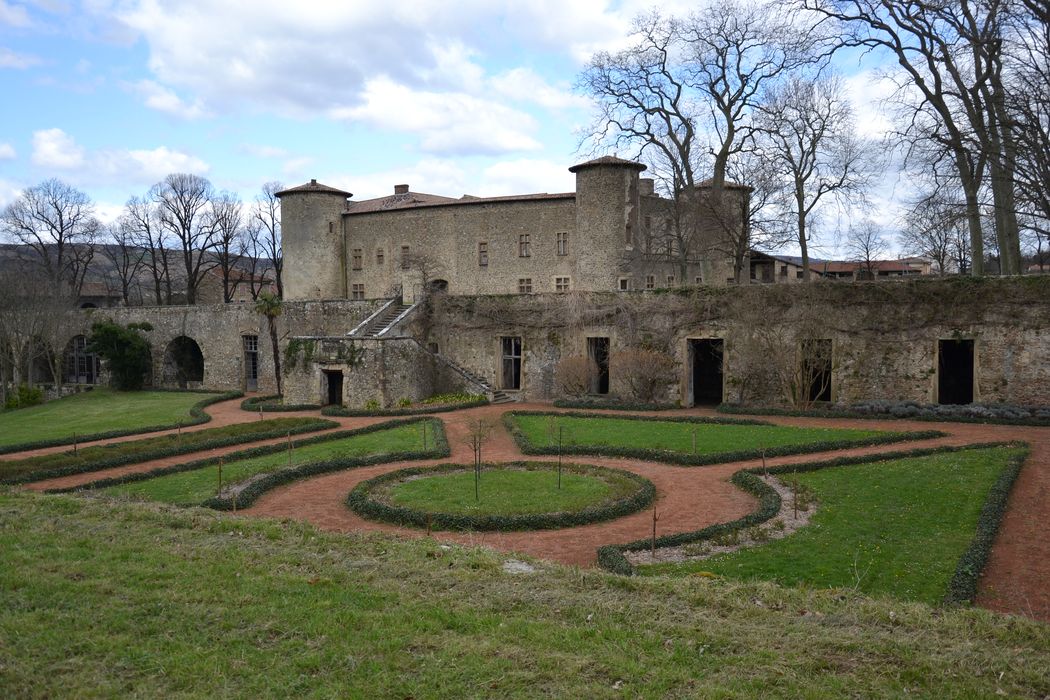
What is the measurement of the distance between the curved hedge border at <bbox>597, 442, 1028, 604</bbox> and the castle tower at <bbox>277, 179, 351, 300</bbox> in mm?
29690

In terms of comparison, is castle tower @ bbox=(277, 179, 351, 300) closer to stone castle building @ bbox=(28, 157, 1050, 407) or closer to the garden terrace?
stone castle building @ bbox=(28, 157, 1050, 407)

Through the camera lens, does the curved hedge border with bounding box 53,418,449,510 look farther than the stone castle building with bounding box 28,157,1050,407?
No

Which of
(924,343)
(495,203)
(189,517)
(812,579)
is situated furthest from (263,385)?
→ (812,579)

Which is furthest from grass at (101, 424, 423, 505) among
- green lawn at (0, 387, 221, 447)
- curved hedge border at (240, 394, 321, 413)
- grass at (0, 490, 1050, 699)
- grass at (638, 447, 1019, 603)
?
grass at (638, 447, 1019, 603)

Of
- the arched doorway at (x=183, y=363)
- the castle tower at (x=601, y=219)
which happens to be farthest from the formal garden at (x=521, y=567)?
the arched doorway at (x=183, y=363)

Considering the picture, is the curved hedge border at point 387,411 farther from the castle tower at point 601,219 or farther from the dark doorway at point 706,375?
the castle tower at point 601,219

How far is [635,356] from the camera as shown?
26875 mm

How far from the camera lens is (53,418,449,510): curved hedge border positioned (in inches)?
567

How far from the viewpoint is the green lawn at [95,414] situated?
80.6 ft

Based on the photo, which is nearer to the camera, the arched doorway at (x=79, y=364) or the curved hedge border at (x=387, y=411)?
the curved hedge border at (x=387, y=411)

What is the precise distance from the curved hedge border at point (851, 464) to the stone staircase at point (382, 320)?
16.7m

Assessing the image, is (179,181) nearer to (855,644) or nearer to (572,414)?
(572,414)

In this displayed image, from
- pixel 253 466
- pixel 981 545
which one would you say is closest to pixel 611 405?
pixel 253 466

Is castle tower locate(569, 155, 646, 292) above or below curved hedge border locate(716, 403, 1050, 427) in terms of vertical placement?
above
